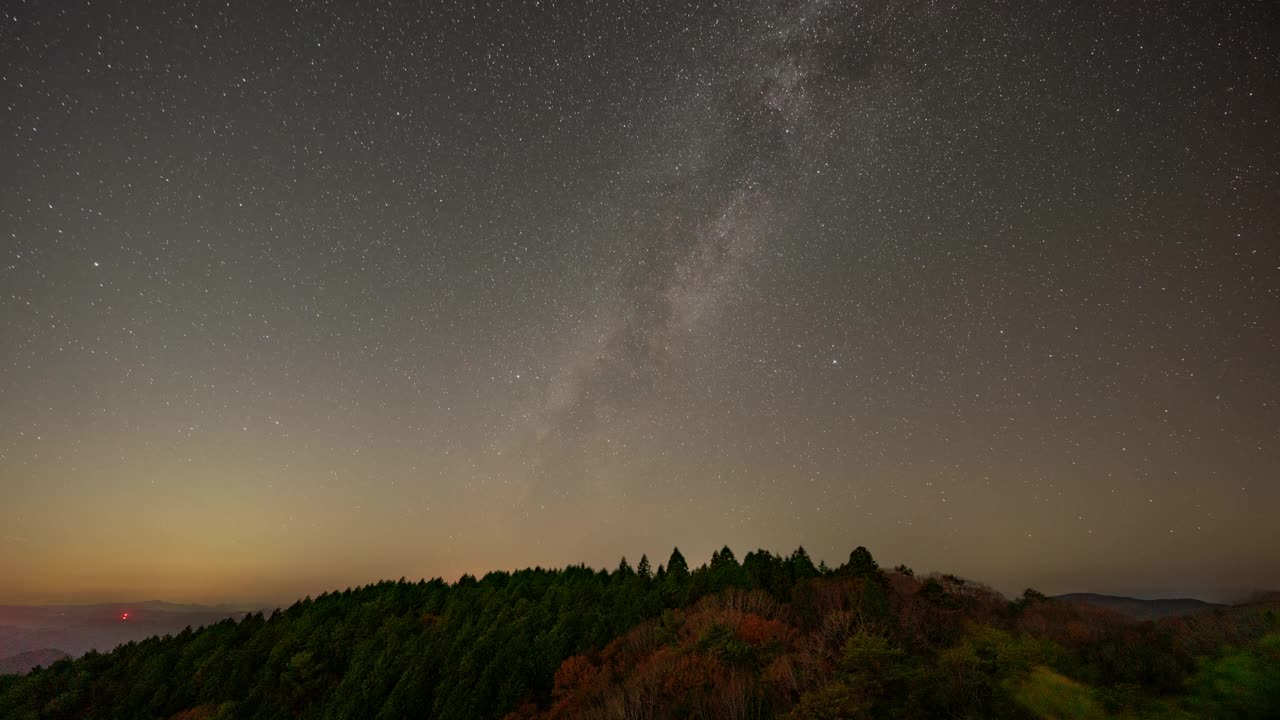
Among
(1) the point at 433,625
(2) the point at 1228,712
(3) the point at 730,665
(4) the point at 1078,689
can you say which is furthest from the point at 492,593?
(2) the point at 1228,712

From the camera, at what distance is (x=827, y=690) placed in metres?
29.5

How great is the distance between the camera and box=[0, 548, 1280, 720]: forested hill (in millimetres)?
33188

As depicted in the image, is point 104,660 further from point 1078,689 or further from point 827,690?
point 1078,689

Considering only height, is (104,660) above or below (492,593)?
below

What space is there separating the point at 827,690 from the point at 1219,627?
35333 millimetres

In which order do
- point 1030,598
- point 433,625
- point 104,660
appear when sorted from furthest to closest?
point 104,660, point 433,625, point 1030,598

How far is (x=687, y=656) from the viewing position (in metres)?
42.7

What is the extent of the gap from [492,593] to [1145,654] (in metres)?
73.9

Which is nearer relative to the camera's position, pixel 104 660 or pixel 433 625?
pixel 433 625

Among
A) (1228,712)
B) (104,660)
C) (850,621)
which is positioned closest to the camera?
(1228,712)

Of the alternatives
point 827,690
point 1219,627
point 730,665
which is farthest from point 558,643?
point 1219,627

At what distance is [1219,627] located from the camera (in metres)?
41.7

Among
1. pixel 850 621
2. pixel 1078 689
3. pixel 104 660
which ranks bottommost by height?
pixel 104 660

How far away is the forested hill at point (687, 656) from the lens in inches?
1307
